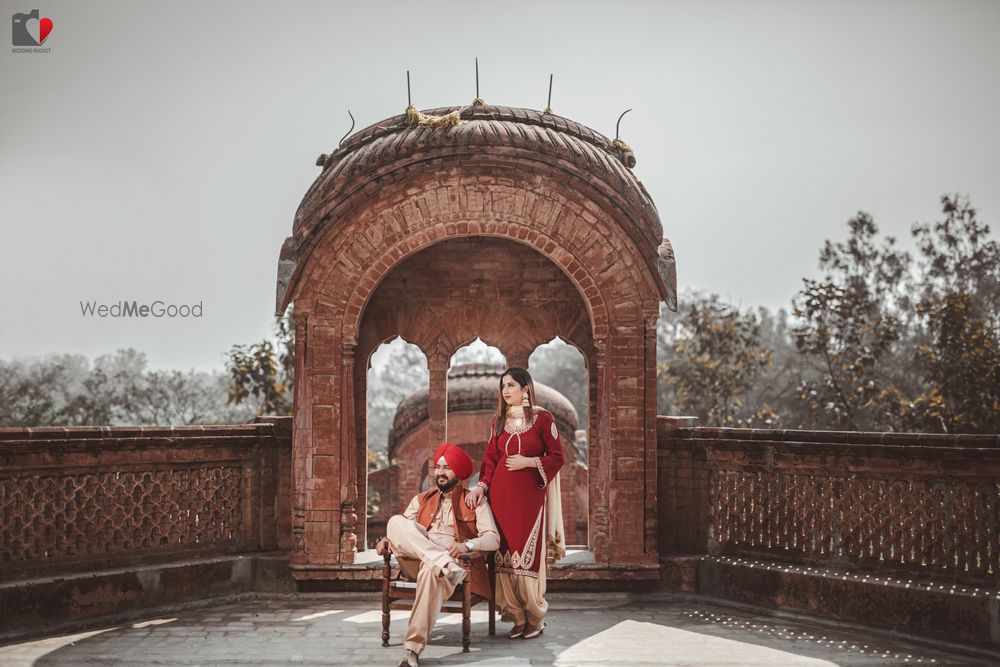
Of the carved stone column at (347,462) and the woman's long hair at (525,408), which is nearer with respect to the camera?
the woman's long hair at (525,408)

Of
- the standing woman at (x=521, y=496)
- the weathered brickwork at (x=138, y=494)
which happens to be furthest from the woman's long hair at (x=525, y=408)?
the weathered brickwork at (x=138, y=494)

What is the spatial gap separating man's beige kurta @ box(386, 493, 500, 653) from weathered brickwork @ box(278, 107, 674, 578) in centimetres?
182

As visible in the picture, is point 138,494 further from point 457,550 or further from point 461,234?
point 461,234

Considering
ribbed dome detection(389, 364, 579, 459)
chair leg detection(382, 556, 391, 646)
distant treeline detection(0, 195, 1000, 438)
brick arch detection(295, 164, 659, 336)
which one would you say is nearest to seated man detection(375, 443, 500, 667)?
chair leg detection(382, 556, 391, 646)

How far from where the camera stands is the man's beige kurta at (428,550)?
6211mm

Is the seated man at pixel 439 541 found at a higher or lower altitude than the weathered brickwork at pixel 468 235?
lower

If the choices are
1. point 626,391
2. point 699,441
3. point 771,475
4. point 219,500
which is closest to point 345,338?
point 219,500

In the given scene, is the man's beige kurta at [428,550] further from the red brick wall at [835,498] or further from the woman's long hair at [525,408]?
Answer: the red brick wall at [835,498]

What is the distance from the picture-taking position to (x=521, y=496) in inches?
269

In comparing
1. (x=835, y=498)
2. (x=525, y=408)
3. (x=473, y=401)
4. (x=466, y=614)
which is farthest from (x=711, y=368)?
(x=466, y=614)

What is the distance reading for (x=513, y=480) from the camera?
22.5 feet

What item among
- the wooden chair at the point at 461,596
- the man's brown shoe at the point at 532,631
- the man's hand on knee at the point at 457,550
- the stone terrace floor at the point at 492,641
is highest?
the man's hand on knee at the point at 457,550

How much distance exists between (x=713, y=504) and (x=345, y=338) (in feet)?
11.3

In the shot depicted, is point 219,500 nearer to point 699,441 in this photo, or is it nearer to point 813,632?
point 699,441
